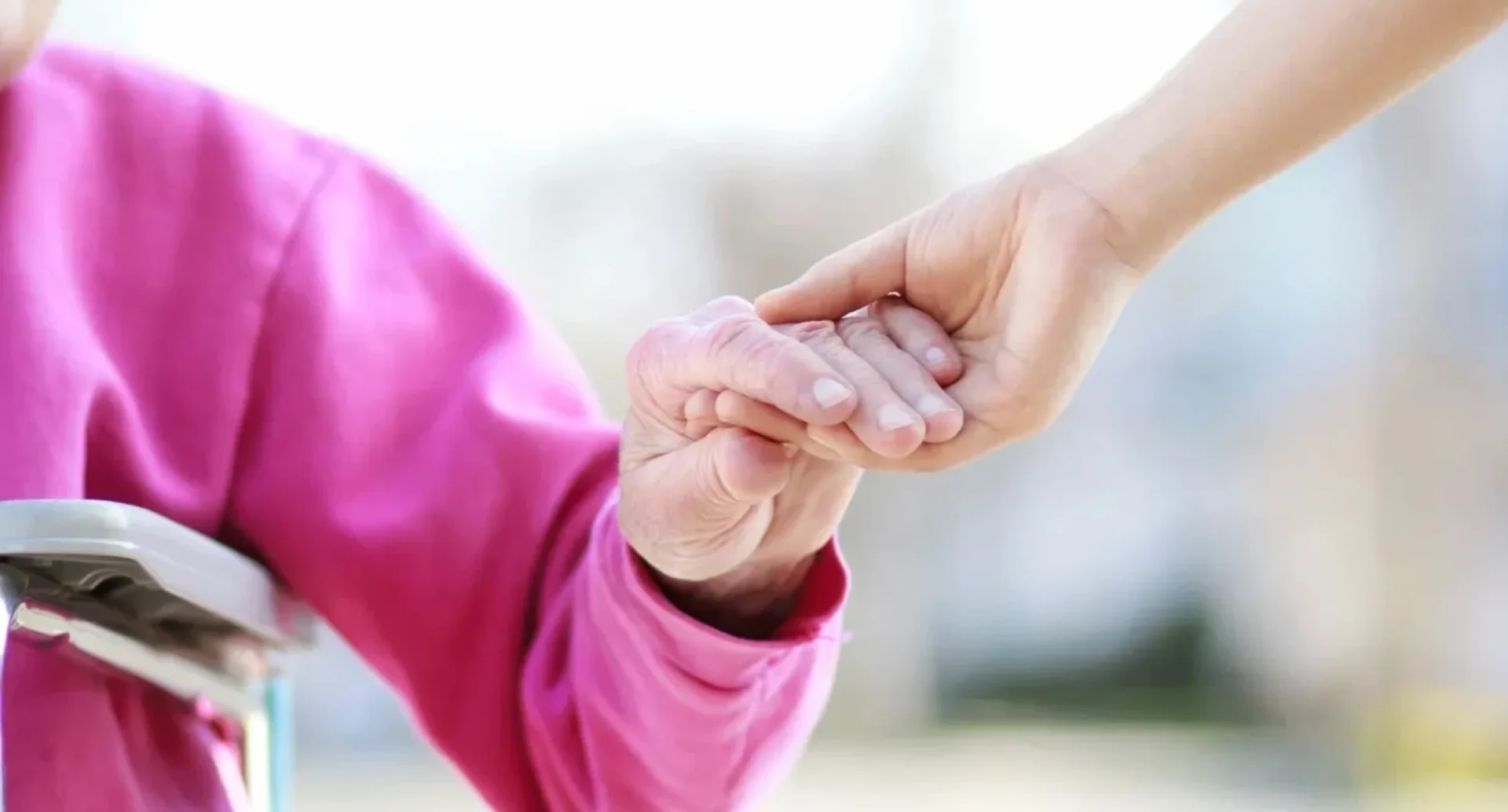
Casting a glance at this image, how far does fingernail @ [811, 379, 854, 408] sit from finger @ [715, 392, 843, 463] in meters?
0.02

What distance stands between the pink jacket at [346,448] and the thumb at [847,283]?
0.37 feet

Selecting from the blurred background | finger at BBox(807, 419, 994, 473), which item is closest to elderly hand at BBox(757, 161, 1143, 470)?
finger at BBox(807, 419, 994, 473)

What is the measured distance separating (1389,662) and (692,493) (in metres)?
1.50

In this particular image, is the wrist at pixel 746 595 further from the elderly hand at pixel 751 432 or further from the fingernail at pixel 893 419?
the fingernail at pixel 893 419

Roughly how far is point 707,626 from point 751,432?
0.35 ft

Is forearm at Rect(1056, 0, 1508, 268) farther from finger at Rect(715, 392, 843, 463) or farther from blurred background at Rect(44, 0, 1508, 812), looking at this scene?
blurred background at Rect(44, 0, 1508, 812)

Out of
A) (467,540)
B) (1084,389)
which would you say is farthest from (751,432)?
(1084,389)

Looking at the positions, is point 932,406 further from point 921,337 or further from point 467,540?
point 467,540

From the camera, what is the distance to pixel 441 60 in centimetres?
148

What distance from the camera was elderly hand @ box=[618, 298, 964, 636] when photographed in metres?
0.40

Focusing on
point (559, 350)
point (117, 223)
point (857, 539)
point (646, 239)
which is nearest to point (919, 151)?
point (646, 239)

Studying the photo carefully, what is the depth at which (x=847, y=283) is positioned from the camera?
0.46 metres

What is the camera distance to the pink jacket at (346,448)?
52 centimetres

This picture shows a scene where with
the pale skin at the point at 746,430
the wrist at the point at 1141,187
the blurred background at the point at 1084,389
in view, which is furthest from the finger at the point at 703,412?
the blurred background at the point at 1084,389
